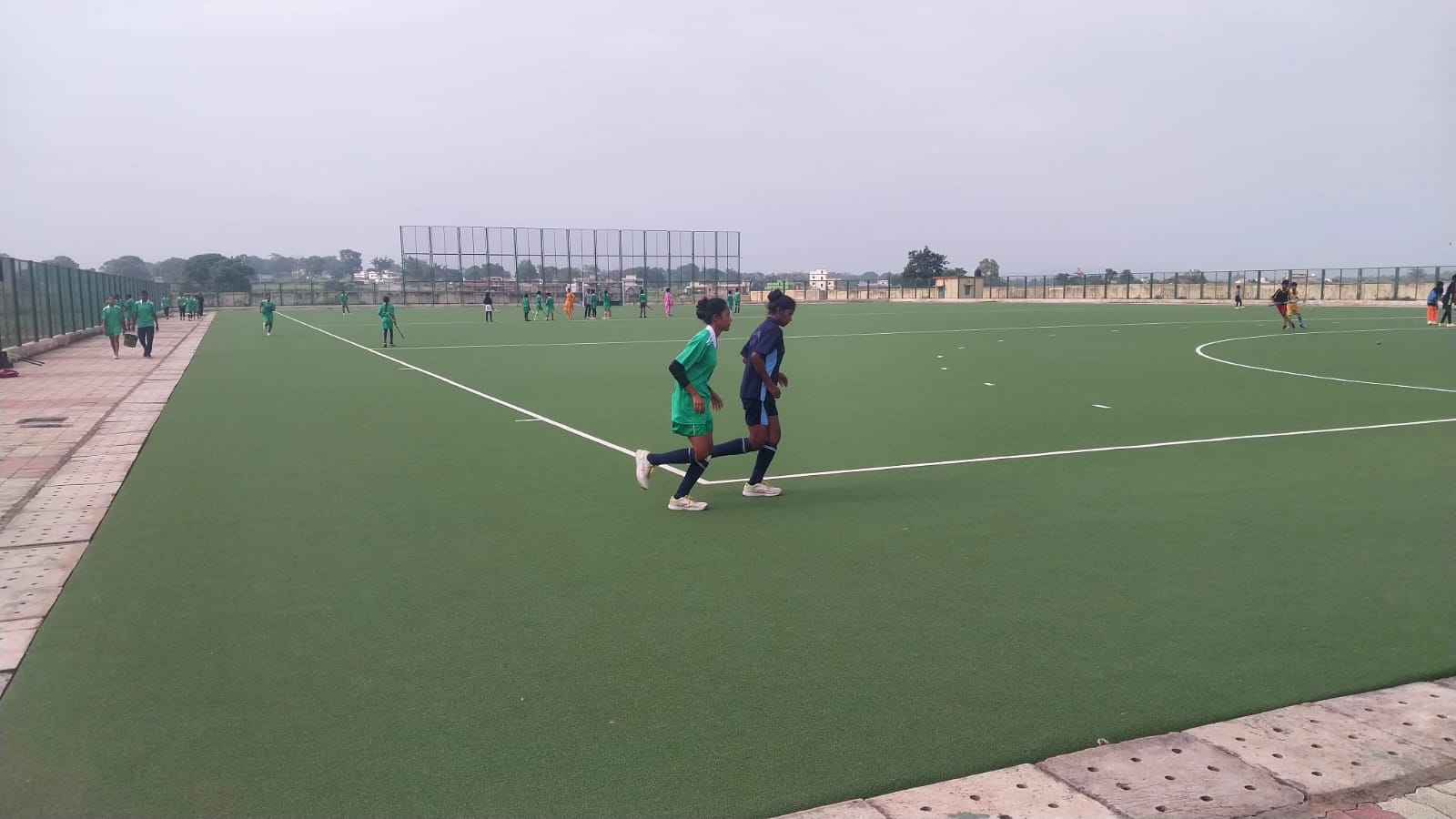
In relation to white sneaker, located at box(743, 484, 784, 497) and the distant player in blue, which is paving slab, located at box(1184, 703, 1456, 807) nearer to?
the distant player in blue

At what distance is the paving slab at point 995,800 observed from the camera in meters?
3.49

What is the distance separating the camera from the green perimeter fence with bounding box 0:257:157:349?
76.8 ft

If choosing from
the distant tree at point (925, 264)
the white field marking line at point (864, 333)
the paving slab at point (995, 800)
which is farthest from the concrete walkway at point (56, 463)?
the distant tree at point (925, 264)

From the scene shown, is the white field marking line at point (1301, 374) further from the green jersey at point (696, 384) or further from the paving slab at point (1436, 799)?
the paving slab at point (1436, 799)

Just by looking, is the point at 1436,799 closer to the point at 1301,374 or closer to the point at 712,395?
A: the point at 712,395

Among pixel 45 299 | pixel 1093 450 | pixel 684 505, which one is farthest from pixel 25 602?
pixel 45 299

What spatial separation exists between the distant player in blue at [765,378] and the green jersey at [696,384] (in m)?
0.30

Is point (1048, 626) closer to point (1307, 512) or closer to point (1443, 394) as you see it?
point (1307, 512)

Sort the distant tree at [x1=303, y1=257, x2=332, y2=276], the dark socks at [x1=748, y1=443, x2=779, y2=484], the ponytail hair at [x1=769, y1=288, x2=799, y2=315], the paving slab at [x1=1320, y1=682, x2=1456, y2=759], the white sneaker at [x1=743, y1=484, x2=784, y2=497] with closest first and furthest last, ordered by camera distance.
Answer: the paving slab at [x1=1320, y1=682, x2=1456, y2=759]
the ponytail hair at [x1=769, y1=288, x2=799, y2=315]
the dark socks at [x1=748, y1=443, x2=779, y2=484]
the white sneaker at [x1=743, y1=484, x2=784, y2=497]
the distant tree at [x1=303, y1=257, x2=332, y2=276]

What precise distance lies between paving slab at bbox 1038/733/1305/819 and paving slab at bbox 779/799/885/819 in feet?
2.43

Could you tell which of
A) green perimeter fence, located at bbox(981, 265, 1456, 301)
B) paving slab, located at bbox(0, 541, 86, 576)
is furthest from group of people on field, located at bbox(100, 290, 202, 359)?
green perimeter fence, located at bbox(981, 265, 1456, 301)

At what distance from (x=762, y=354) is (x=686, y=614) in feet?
9.69

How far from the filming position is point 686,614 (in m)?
5.56

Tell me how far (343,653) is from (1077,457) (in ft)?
24.4
